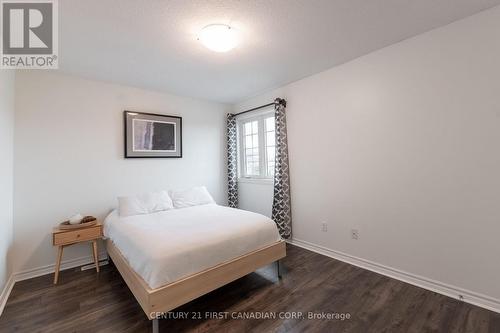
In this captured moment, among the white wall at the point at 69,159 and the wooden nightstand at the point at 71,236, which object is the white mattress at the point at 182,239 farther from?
the white wall at the point at 69,159

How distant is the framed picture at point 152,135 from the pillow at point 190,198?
694 millimetres

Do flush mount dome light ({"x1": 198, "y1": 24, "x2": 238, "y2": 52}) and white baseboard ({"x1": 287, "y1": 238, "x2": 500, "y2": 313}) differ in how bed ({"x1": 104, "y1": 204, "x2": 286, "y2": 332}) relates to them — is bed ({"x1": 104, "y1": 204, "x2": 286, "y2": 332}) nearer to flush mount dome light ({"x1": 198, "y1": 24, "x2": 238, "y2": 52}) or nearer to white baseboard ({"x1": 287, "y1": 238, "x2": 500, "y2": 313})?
white baseboard ({"x1": 287, "y1": 238, "x2": 500, "y2": 313})

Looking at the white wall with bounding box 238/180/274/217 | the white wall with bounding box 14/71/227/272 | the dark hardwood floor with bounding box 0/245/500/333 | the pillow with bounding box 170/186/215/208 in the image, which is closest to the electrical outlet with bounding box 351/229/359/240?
the dark hardwood floor with bounding box 0/245/500/333

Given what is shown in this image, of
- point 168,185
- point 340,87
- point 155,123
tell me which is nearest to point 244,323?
point 168,185

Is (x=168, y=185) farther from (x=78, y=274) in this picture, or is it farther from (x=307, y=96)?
(x=307, y=96)

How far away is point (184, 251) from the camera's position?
175 centimetres

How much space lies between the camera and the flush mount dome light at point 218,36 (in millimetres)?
1847

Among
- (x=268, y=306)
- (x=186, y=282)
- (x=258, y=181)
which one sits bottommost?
(x=268, y=306)

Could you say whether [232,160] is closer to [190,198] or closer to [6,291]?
[190,198]

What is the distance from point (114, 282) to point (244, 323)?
1.58 meters

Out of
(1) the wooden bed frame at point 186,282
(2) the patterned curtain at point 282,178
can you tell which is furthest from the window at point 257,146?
(1) the wooden bed frame at point 186,282
